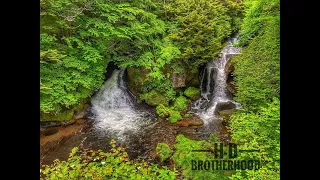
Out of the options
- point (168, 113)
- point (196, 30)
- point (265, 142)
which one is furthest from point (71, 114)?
point (265, 142)

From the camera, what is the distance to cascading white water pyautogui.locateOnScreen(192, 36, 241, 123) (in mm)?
13711

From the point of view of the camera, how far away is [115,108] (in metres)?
13.4

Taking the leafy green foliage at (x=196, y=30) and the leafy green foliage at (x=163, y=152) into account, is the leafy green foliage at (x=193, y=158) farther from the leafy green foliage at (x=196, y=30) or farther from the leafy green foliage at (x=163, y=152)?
the leafy green foliage at (x=196, y=30)

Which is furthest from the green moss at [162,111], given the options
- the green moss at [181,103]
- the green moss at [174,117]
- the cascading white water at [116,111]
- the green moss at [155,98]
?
the cascading white water at [116,111]

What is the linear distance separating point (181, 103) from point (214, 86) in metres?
3.04

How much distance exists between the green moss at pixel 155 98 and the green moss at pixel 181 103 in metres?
0.65

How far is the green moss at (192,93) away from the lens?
1419 cm

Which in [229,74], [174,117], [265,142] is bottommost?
[174,117]

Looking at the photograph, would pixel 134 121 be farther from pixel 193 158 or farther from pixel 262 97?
pixel 262 97

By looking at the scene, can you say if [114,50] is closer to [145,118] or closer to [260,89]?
[145,118]

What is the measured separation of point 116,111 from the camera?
13.2 meters

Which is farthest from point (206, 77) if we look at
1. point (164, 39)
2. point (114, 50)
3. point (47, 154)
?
point (47, 154)

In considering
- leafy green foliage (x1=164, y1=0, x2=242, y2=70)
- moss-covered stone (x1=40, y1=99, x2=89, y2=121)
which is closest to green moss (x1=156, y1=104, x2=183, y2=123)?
leafy green foliage (x1=164, y1=0, x2=242, y2=70)

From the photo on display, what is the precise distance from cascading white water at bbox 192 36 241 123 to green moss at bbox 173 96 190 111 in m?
0.60
